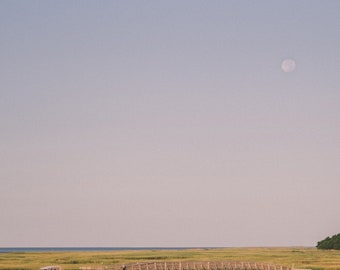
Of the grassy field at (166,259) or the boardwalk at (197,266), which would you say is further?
the grassy field at (166,259)

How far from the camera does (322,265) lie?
85625mm

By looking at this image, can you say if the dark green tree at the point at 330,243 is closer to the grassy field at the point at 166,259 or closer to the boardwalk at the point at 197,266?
the grassy field at the point at 166,259

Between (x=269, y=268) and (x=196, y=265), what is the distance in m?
10.8

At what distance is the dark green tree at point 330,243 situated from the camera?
149000mm

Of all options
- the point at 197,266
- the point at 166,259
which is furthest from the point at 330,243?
the point at 197,266

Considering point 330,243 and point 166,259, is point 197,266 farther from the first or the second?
point 330,243

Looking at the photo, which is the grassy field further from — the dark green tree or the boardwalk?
the dark green tree

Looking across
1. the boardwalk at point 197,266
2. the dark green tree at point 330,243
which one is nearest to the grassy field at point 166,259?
the boardwalk at point 197,266

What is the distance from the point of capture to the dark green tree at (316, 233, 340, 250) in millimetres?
149000

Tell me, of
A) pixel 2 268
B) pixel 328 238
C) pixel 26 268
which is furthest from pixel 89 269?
pixel 328 238

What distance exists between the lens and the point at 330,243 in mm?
153250

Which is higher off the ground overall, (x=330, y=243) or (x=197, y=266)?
(x=330, y=243)

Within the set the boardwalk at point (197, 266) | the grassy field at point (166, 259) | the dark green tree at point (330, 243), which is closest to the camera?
the boardwalk at point (197, 266)

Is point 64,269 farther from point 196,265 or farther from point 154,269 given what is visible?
point 196,265
